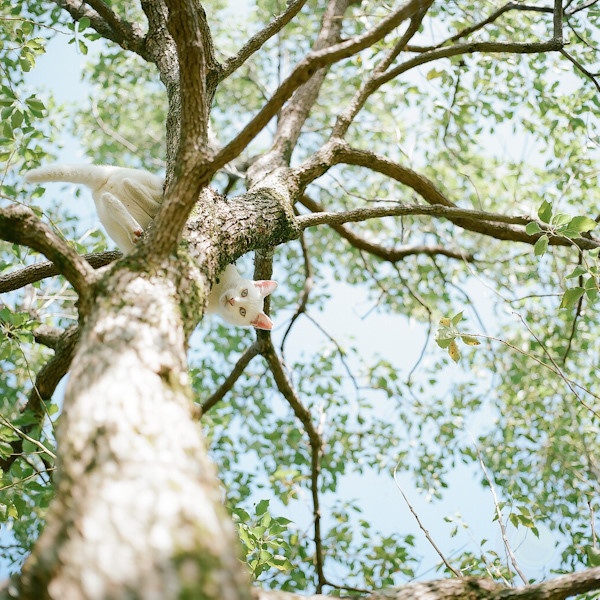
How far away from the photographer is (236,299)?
3.45m

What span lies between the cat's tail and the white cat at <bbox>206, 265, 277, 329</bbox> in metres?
0.86

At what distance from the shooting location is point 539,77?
4.98 meters

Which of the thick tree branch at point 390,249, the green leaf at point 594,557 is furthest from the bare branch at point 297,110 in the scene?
the green leaf at point 594,557

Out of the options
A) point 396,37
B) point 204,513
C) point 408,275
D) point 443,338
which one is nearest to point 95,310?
point 204,513

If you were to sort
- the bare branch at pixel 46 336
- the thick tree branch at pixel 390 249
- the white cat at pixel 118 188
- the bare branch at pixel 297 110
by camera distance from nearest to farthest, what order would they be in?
1. the white cat at pixel 118 188
2. the bare branch at pixel 46 336
3. the bare branch at pixel 297 110
4. the thick tree branch at pixel 390 249

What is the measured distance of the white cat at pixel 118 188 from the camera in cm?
320

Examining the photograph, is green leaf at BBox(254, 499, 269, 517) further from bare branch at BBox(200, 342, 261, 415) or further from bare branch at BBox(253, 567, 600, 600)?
bare branch at BBox(253, 567, 600, 600)

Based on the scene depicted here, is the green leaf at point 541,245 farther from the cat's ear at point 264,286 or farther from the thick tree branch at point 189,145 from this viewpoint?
the cat's ear at point 264,286

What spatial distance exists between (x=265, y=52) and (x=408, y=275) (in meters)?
3.37

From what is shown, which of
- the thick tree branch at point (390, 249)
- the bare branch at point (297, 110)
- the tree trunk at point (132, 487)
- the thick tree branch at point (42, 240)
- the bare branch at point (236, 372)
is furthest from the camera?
the thick tree branch at point (390, 249)

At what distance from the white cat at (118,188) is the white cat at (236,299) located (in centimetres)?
54

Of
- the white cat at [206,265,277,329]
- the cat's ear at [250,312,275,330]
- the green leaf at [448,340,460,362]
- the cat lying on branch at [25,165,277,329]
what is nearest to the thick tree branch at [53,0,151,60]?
the cat lying on branch at [25,165,277,329]

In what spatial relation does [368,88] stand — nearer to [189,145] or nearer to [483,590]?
[189,145]

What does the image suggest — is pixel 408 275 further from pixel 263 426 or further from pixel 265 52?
pixel 265 52
